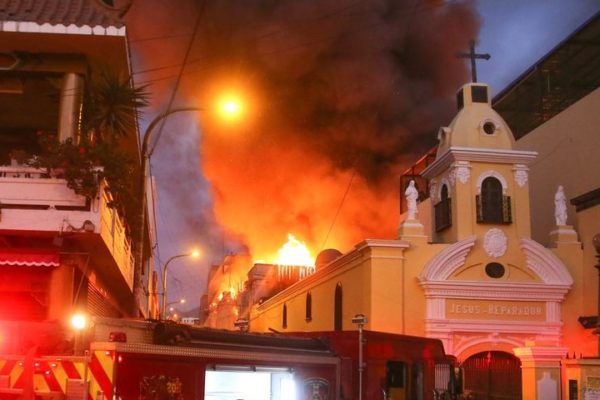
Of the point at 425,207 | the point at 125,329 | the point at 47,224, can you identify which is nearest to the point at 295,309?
the point at 425,207

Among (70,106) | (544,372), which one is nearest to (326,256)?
(544,372)

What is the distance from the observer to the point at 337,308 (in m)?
24.8

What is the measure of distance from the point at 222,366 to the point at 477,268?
13.7m

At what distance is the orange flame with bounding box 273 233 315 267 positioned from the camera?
46.2 metres

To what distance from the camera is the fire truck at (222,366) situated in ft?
25.8

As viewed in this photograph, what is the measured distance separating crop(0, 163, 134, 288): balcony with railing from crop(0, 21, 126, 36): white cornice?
241 cm

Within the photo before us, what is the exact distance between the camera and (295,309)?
104 ft

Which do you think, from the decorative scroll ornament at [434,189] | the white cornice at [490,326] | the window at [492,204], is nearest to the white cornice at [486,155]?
the window at [492,204]

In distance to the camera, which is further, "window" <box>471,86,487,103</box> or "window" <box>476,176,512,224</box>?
"window" <box>471,86,487,103</box>

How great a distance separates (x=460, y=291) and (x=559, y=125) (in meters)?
8.85

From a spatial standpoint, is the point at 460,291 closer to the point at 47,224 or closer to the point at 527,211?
the point at 527,211

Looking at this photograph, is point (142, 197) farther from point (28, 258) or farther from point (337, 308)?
point (337, 308)

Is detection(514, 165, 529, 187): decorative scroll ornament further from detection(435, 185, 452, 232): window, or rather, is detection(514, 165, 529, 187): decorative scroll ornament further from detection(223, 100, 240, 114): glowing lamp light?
detection(223, 100, 240, 114): glowing lamp light

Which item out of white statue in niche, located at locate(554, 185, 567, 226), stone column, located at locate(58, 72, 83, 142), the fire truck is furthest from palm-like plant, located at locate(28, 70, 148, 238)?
white statue in niche, located at locate(554, 185, 567, 226)
